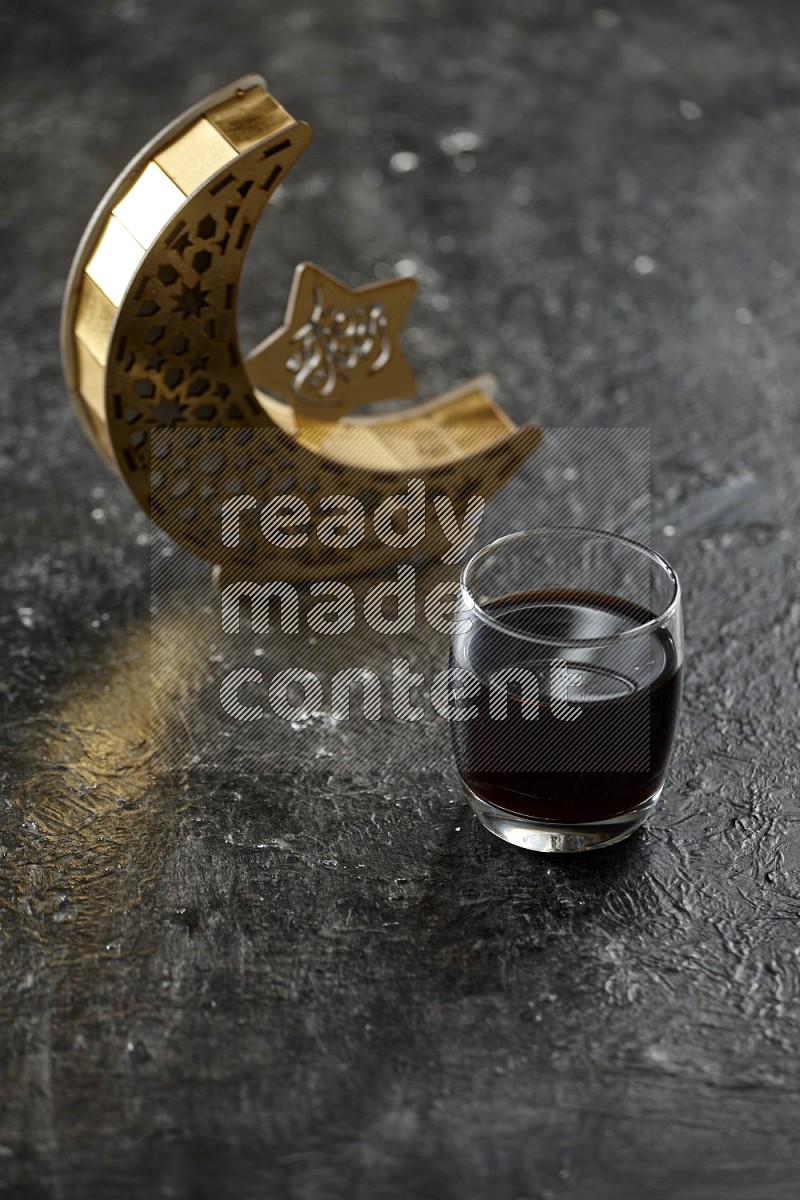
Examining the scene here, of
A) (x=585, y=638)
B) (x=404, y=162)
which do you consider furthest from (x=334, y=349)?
(x=404, y=162)

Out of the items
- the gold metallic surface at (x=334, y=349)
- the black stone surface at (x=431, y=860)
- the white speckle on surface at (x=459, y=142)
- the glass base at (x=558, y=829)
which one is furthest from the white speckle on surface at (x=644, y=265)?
the glass base at (x=558, y=829)

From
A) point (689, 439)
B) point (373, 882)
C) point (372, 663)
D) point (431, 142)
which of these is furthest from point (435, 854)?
point (431, 142)

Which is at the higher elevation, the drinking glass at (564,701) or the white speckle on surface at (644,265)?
the drinking glass at (564,701)

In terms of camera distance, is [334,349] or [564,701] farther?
[334,349]

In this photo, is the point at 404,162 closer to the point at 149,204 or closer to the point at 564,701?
the point at 149,204

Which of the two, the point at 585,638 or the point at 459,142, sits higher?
the point at 585,638

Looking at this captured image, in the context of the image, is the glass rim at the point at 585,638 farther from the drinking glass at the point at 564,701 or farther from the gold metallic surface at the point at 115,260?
the gold metallic surface at the point at 115,260

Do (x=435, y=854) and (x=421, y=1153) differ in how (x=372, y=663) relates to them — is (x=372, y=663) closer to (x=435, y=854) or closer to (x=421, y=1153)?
(x=435, y=854)
